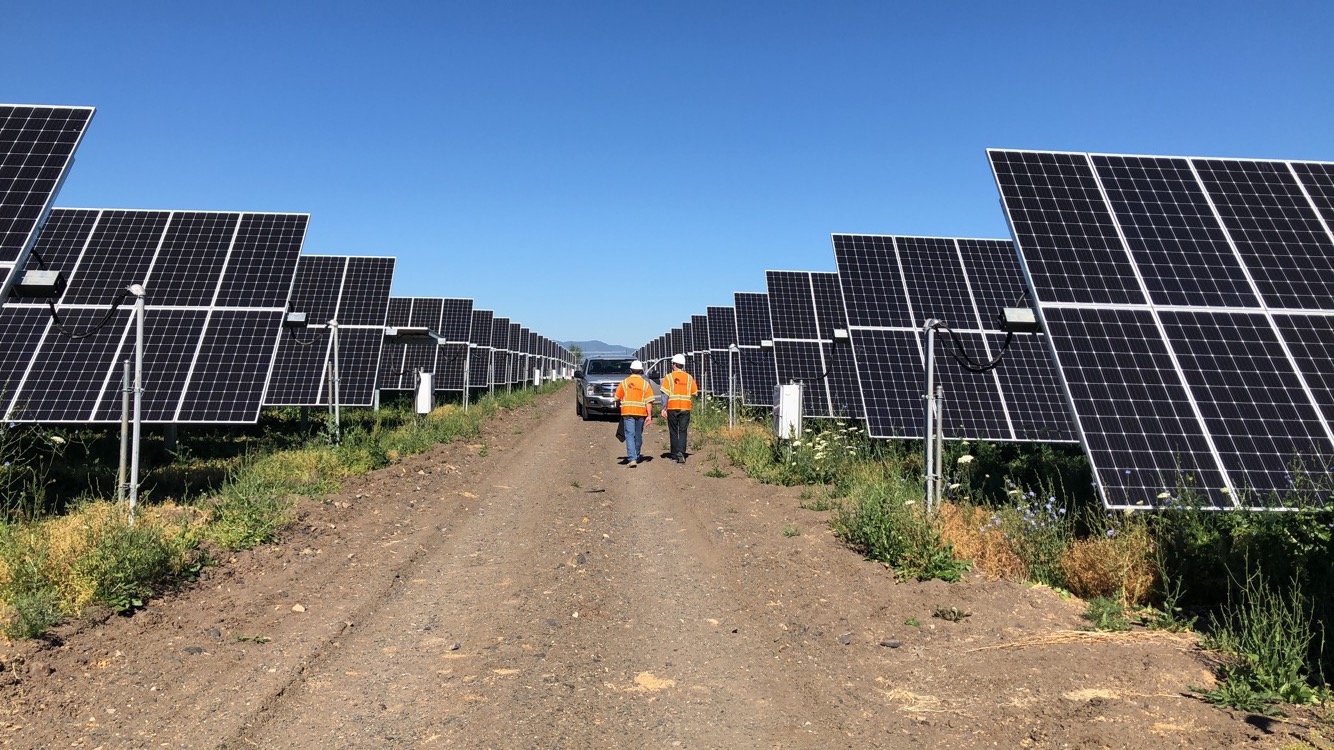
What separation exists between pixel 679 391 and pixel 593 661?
10890 mm

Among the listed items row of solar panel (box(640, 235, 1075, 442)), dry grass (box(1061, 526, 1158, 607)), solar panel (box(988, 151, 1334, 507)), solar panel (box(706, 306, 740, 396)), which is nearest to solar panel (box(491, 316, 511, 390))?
solar panel (box(706, 306, 740, 396))

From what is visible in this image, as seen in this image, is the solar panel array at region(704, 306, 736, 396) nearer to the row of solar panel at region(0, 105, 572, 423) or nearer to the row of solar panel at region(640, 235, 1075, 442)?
the row of solar panel at region(640, 235, 1075, 442)

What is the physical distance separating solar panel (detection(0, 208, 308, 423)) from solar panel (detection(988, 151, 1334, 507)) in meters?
9.87

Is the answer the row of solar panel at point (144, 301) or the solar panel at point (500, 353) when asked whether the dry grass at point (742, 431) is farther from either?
the solar panel at point (500, 353)

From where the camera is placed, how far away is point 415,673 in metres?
5.18

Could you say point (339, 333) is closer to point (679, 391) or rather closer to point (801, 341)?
point (679, 391)

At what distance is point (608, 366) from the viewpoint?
29.5m

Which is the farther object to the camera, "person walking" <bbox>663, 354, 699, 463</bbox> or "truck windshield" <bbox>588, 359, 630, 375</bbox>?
"truck windshield" <bbox>588, 359, 630, 375</bbox>

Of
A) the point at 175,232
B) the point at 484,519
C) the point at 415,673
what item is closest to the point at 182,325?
the point at 175,232

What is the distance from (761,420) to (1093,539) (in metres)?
15.1

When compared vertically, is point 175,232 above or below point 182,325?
above

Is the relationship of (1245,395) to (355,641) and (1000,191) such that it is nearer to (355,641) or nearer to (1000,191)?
(1000,191)

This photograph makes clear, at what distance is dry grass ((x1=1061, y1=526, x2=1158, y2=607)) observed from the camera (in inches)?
243

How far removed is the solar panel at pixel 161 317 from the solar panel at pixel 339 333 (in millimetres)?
2995
